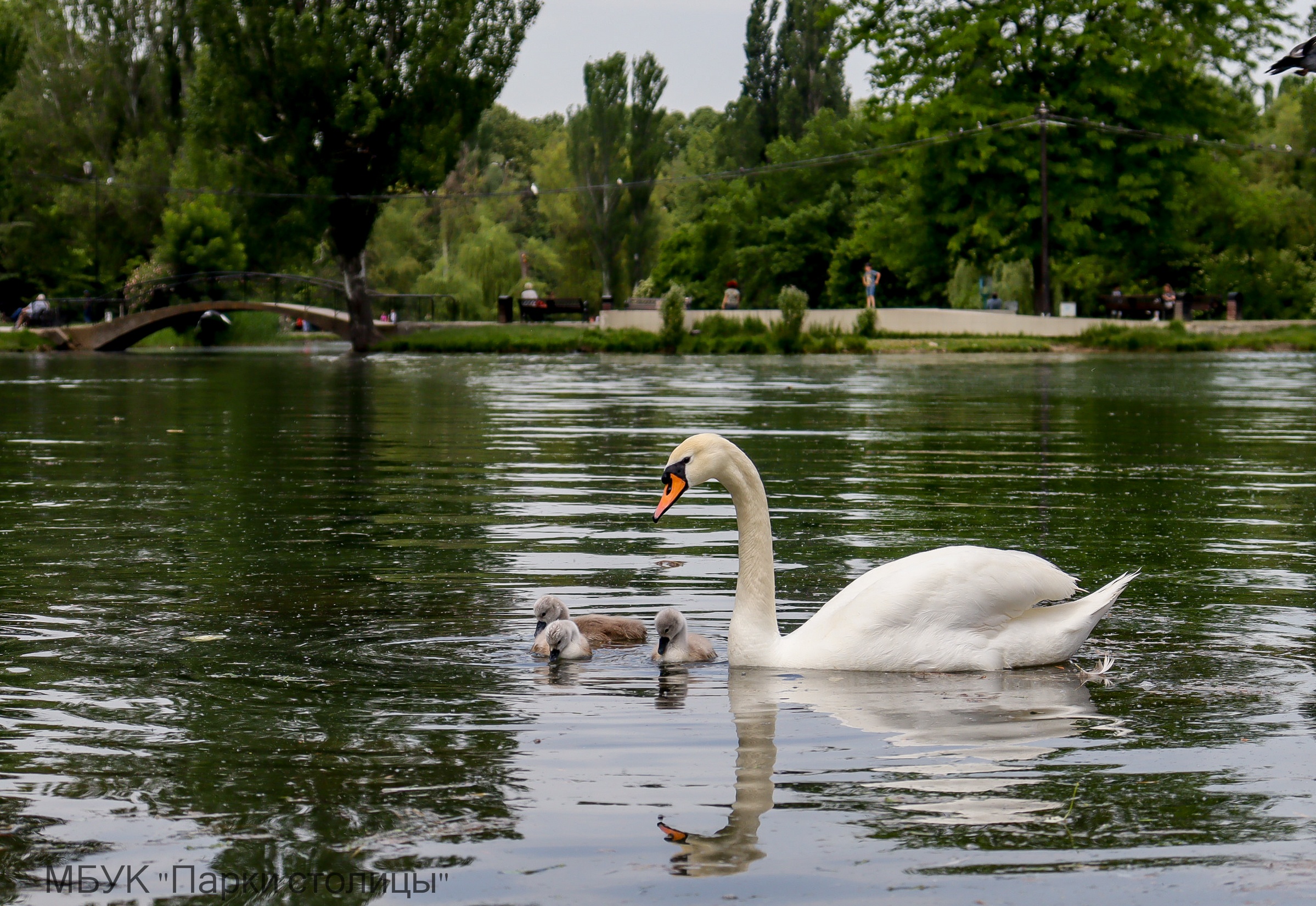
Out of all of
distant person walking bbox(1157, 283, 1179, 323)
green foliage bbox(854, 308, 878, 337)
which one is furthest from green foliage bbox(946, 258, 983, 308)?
green foliage bbox(854, 308, 878, 337)

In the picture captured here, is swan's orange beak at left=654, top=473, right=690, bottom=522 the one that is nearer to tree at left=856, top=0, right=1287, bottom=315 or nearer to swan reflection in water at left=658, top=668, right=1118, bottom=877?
swan reflection in water at left=658, top=668, right=1118, bottom=877

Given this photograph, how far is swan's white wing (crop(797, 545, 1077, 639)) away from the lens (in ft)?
21.3

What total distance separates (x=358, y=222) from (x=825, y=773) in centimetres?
5479

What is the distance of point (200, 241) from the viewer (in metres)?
71.8

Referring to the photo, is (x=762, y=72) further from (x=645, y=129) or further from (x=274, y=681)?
(x=274, y=681)

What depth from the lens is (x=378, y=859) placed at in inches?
165

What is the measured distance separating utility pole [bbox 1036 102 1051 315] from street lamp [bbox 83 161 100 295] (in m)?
36.9

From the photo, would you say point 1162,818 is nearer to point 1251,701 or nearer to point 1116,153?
point 1251,701

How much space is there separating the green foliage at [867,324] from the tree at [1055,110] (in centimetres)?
425

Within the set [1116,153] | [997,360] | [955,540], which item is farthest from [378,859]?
[1116,153]

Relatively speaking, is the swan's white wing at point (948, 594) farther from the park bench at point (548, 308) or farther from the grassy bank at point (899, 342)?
the park bench at point (548, 308)

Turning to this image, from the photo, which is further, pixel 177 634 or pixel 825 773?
pixel 177 634

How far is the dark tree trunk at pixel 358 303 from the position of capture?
59.4 m

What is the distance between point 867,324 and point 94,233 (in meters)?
42.3
